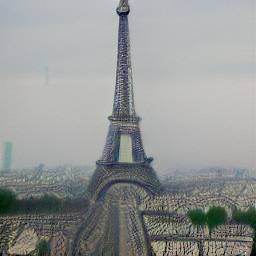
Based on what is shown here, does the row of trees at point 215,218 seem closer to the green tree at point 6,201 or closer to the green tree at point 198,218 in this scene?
the green tree at point 198,218

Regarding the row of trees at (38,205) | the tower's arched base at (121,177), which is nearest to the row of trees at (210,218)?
the tower's arched base at (121,177)

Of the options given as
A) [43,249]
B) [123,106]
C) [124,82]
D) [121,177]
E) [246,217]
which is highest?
[124,82]

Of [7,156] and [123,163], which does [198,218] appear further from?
[7,156]

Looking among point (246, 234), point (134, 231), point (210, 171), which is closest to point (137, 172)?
point (134, 231)

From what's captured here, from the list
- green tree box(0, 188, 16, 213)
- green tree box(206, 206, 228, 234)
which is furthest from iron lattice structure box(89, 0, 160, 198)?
green tree box(206, 206, 228, 234)

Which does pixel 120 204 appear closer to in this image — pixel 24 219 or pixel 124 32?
pixel 24 219

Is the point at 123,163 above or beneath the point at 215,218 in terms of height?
above

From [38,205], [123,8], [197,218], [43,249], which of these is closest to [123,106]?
[123,8]
